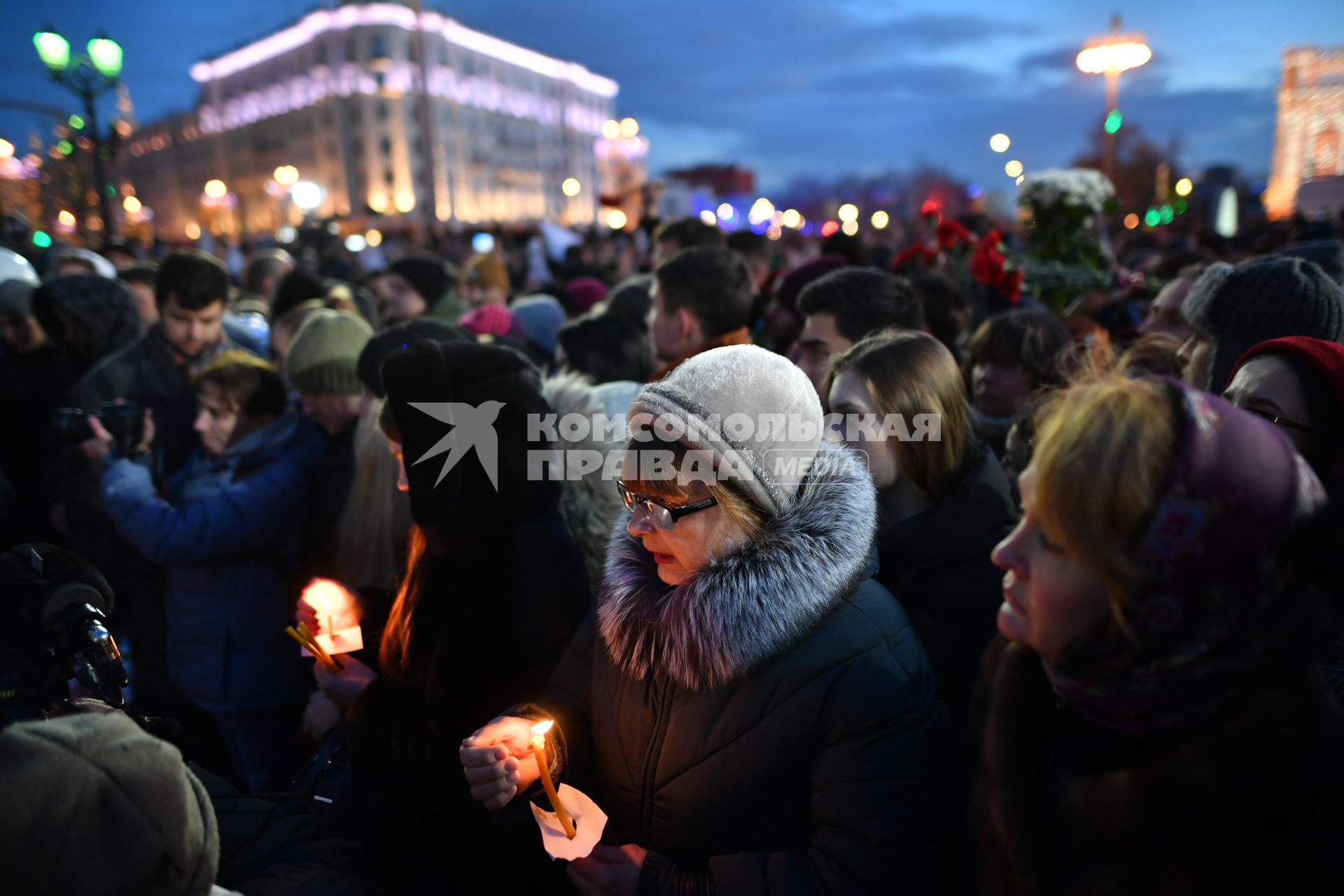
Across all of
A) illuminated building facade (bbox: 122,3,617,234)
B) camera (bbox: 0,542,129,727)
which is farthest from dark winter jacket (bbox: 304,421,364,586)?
illuminated building facade (bbox: 122,3,617,234)

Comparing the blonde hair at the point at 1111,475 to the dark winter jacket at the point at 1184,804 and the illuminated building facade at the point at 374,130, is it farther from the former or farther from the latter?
the illuminated building facade at the point at 374,130

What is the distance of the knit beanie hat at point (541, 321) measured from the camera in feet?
20.1

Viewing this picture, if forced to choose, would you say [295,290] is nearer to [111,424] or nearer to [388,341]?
[111,424]

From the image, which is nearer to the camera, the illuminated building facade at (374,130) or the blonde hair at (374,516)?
the blonde hair at (374,516)

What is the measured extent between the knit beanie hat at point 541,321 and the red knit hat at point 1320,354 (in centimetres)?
474

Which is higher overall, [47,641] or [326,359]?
[326,359]

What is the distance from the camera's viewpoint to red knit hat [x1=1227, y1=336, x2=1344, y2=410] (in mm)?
1928

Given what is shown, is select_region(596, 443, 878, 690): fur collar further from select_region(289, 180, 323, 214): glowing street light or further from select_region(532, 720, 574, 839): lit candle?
select_region(289, 180, 323, 214): glowing street light

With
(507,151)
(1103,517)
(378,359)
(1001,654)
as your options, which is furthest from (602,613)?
(507,151)

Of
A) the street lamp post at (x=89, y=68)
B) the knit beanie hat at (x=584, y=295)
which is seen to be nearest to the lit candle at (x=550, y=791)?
the knit beanie hat at (x=584, y=295)

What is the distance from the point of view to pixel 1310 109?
13.8 metres

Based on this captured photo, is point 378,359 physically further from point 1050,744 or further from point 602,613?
point 1050,744

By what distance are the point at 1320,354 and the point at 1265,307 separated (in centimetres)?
86

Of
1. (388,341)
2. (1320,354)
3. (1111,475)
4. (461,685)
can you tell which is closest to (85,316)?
(388,341)
